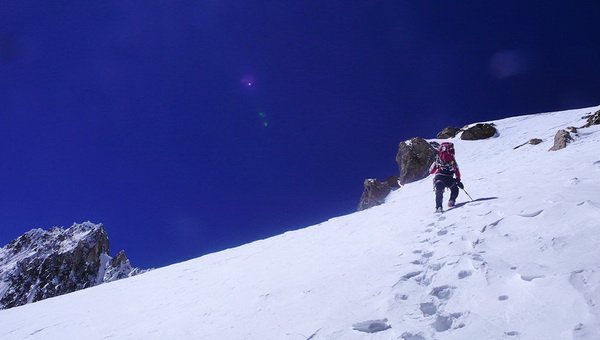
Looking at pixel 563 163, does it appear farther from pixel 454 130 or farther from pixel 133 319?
pixel 454 130

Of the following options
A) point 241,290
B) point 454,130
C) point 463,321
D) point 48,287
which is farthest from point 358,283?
point 48,287

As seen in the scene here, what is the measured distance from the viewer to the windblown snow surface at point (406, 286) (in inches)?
147

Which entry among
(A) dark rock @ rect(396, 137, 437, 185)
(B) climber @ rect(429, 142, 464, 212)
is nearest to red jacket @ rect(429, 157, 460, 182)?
(B) climber @ rect(429, 142, 464, 212)

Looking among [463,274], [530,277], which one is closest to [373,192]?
[463,274]

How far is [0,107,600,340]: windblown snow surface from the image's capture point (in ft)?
12.3

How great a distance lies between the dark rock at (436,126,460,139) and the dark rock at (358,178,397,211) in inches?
637

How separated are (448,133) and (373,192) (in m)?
19.8

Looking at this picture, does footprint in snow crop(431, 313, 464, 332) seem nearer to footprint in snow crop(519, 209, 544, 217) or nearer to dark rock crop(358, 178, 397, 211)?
footprint in snow crop(519, 209, 544, 217)

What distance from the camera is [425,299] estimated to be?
4387 mm

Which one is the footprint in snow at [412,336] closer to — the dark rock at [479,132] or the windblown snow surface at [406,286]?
the windblown snow surface at [406,286]

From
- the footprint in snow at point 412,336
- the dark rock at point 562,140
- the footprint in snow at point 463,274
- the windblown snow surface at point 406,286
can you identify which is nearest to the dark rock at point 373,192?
the dark rock at point 562,140

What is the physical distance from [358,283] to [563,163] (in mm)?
9520

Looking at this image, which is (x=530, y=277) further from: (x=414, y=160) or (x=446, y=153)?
(x=414, y=160)

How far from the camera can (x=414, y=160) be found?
1431 inches
